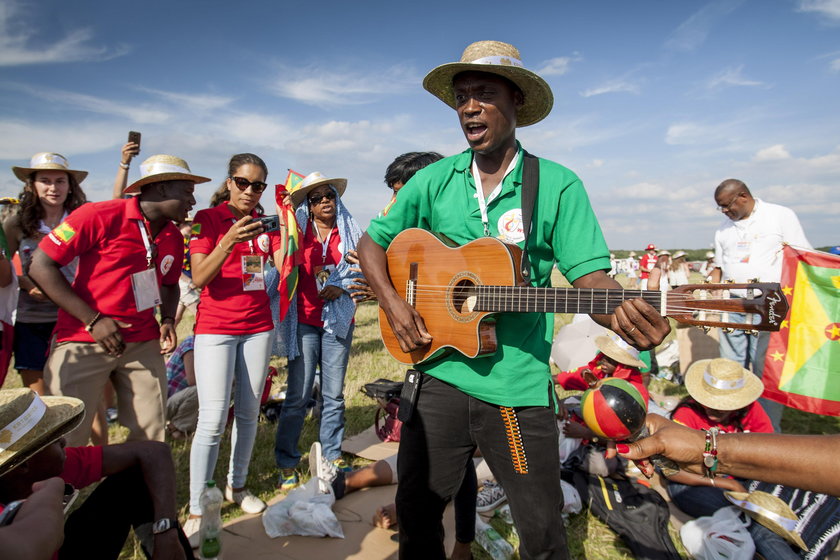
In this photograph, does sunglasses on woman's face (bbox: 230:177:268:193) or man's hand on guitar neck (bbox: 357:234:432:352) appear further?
sunglasses on woman's face (bbox: 230:177:268:193)

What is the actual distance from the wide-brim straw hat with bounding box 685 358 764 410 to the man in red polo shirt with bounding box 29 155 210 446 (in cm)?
440

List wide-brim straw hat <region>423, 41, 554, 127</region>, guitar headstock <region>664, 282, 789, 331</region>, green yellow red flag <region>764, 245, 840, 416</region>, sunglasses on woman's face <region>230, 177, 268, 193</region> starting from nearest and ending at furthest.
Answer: guitar headstock <region>664, 282, 789, 331</region>
wide-brim straw hat <region>423, 41, 554, 127</region>
sunglasses on woman's face <region>230, 177, 268, 193</region>
green yellow red flag <region>764, 245, 840, 416</region>

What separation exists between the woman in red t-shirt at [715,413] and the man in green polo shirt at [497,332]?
259 centimetres

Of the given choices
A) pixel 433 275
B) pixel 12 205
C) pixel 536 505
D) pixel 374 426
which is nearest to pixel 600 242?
pixel 433 275


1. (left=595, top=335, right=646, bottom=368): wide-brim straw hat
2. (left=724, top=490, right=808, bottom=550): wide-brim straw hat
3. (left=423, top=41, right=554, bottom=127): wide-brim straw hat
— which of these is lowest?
(left=724, top=490, right=808, bottom=550): wide-brim straw hat

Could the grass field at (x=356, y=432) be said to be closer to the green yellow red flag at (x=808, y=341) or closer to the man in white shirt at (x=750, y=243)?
the man in white shirt at (x=750, y=243)

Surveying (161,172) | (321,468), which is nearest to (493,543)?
(321,468)

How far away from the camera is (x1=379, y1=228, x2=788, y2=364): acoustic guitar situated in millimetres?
1826

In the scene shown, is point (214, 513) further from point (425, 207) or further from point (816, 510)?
point (816, 510)

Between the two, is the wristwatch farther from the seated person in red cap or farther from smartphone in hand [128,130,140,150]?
smartphone in hand [128,130,140,150]

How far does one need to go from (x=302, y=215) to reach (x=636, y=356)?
12.0ft

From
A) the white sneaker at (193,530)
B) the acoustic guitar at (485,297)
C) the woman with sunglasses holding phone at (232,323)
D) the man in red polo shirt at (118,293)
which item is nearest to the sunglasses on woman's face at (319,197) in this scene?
the woman with sunglasses holding phone at (232,323)

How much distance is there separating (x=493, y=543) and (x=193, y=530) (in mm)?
2157

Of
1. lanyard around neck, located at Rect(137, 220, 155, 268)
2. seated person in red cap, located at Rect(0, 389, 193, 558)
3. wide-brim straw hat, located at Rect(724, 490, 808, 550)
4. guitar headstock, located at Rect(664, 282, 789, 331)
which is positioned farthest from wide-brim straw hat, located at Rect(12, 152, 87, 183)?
wide-brim straw hat, located at Rect(724, 490, 808, 550)
